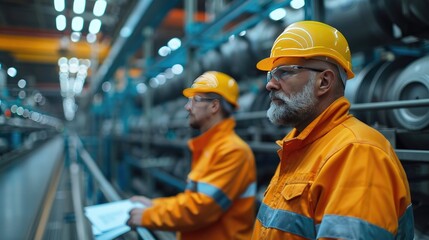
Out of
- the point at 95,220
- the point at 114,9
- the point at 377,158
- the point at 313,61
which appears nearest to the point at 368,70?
the point at 313,61

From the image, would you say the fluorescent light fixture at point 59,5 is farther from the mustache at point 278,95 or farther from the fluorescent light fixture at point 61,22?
the mustache at point 278,95

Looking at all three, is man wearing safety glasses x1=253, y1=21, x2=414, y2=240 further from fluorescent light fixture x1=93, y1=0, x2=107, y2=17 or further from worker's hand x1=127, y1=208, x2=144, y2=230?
fluorescent light fixture x1=93, y1=0, x2=107, y2=17

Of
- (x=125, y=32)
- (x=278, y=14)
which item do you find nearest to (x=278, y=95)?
(x=278, y=14)

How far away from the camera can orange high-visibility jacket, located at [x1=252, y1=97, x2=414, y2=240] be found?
2.76 ft

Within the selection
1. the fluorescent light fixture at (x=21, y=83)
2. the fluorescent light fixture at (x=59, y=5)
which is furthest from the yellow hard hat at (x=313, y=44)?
the fluorescent light fixture at (x=59, y=5)

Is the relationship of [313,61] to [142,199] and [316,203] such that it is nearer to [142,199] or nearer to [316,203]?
[316,203]

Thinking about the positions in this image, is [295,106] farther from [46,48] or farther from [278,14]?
[46,48]

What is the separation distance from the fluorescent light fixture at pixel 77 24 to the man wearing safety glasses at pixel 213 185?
154 centimetres

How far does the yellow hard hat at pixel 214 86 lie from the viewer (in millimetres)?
2086

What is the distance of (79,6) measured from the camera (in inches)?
109

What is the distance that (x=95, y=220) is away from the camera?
5.51ft

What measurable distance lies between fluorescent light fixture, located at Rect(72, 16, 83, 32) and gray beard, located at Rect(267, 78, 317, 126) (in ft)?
7.93

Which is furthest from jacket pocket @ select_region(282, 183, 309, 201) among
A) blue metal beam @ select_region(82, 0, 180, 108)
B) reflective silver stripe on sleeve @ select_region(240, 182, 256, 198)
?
blue metal beam @ select_region(82, 0, 180, 108)

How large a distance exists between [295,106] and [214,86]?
102 cm
